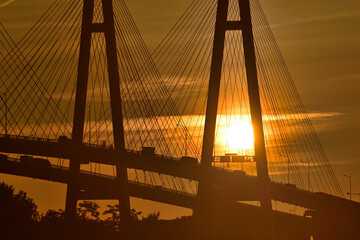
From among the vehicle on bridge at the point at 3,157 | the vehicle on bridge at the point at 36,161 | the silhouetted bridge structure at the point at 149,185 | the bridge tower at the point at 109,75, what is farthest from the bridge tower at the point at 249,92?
the vehicle on bridge at the point at 3,157

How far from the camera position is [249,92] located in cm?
10075

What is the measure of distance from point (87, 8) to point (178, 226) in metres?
26.7

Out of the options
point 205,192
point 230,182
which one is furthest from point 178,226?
point 205,192

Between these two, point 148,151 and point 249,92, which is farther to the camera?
point 148,151

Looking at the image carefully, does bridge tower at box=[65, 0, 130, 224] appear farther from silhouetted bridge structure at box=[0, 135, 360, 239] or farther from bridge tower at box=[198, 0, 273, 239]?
bridge tower at box=[198, 0, 273, 239]

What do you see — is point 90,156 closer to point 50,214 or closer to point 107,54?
point 107,54

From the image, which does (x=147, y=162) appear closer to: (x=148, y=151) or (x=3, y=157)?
(x=148, y=151)

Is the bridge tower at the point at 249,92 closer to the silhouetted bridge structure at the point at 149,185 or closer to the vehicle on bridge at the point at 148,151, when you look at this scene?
the silhouetted bridge structure at the point at 149,185

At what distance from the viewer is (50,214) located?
5842 inches

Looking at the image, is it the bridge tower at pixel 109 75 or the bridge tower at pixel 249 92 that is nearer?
the bridge tower at pixel 249 92

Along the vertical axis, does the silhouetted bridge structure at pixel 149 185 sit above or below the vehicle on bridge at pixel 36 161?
below

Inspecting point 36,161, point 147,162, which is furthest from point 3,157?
point 147,162

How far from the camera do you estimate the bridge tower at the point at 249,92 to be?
326ft

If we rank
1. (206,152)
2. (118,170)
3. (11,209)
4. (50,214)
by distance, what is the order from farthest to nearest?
(50,214)
(11,209)
(118,170)
(206,152)
